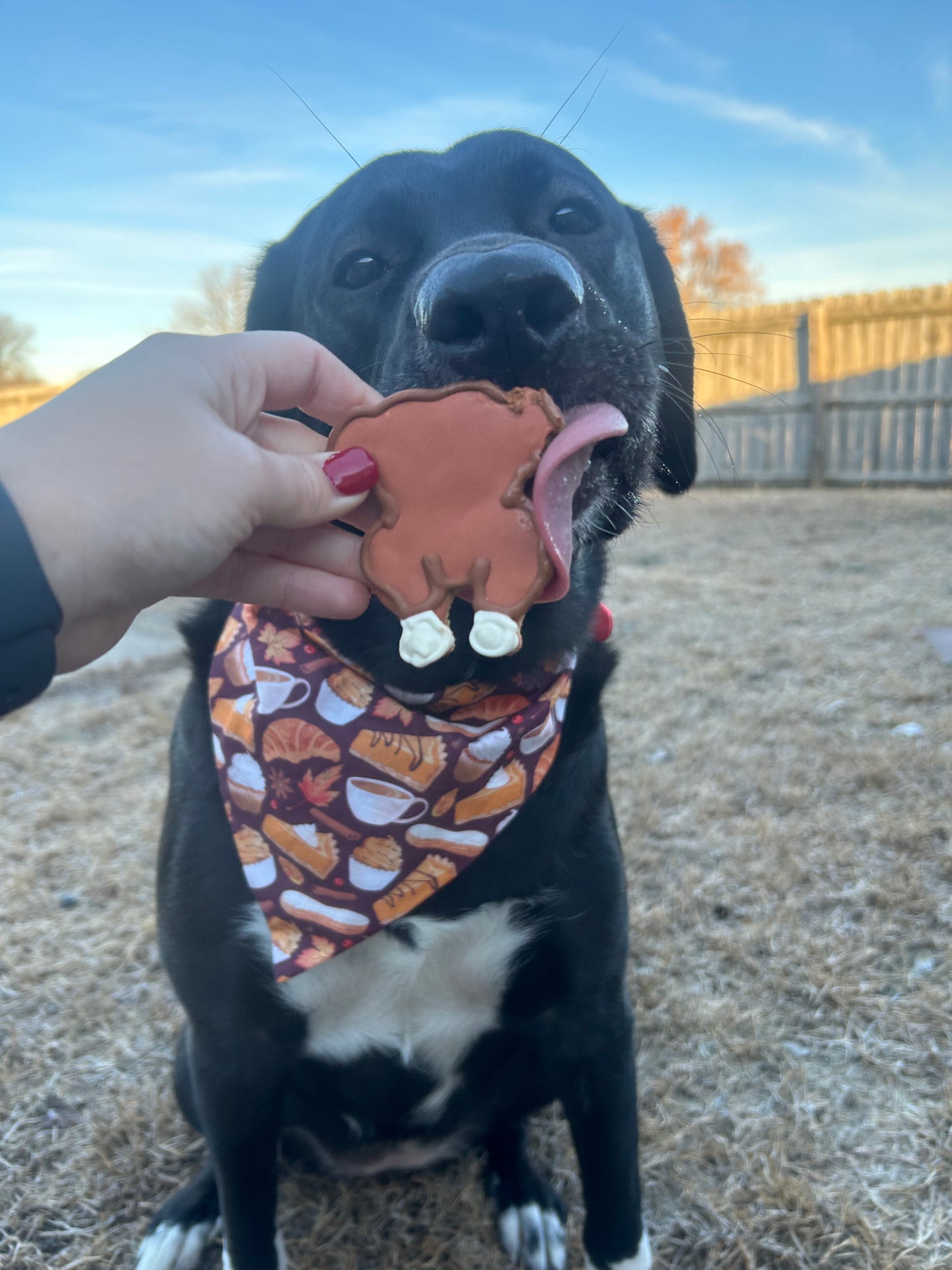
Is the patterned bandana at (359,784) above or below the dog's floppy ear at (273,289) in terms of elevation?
below

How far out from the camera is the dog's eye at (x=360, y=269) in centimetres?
154

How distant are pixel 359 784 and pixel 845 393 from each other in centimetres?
1018

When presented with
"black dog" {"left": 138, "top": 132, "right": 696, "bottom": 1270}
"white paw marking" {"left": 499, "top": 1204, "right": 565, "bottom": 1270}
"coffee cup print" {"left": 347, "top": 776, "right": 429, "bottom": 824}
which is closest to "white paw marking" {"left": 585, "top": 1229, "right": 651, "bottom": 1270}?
"black dog" {"left": 138, "top": 132, "right": 696, "bottom": 1270}

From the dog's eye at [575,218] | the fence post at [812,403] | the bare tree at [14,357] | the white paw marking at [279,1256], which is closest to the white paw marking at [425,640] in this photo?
the dog's eye at [575,218]

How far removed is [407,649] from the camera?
99cm

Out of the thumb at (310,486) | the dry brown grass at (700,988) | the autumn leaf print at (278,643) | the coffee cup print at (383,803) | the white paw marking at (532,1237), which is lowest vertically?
the white paw marking at (532,1237)

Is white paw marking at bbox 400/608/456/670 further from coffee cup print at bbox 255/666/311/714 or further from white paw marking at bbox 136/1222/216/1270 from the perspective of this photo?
white paw marking at bbox 136/1222/216/1270

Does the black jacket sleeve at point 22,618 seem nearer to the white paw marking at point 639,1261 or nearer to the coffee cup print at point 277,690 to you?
the coffee cup print at point 277,690

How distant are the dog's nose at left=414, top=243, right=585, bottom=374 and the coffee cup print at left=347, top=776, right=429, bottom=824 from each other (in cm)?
64

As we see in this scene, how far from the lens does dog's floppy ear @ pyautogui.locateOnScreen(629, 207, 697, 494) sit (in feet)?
6.05

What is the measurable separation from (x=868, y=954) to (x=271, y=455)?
6.23 ft

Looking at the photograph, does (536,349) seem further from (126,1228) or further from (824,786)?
(824,786)

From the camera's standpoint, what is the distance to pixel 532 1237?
5.15 feet

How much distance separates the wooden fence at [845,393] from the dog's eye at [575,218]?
8.22 meters
